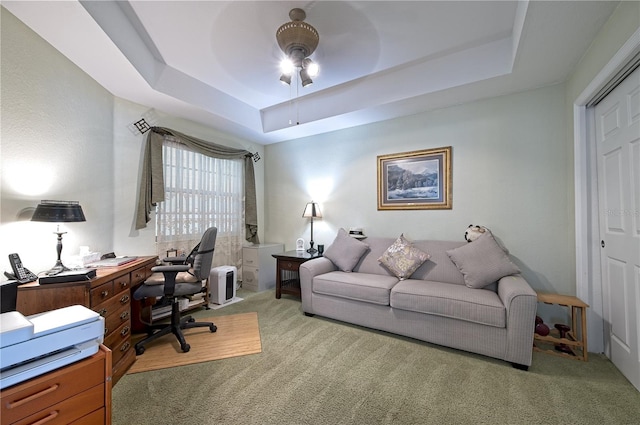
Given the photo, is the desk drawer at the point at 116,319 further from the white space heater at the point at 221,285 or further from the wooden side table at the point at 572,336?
the wooden side table at the point at 572,336

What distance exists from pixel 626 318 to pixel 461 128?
2193mm

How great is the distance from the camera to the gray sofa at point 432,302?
6.51ft

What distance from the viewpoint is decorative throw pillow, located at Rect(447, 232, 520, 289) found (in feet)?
7.86

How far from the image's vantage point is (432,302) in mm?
2266

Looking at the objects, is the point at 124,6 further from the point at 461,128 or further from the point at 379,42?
the point at 461,128

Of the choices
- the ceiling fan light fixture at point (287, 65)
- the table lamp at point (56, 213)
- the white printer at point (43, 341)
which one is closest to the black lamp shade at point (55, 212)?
the table lamp at point (56, 213)

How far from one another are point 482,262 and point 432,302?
26.8 inches

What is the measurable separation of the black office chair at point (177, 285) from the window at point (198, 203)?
0.87 metres

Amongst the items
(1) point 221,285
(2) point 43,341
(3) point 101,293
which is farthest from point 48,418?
(1) point 221,285

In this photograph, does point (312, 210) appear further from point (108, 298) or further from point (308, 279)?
point (108, 298)

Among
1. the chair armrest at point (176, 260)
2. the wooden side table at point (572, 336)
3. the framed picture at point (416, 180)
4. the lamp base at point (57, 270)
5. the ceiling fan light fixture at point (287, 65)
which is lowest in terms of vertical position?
the wooden side table at point (572, 336)

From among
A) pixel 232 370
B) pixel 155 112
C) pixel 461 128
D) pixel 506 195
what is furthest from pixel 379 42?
pixel 232 370

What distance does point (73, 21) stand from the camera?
1773 millimetres

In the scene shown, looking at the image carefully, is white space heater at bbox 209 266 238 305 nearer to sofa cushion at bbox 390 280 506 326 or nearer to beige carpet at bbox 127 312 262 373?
beige carpet at bbox 127 312 262 373
